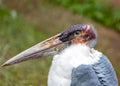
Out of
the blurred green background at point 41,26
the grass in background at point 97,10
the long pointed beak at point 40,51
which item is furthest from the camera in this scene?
the grass in background at point 97,10

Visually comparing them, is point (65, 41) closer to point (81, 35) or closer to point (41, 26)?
point (81, 35)

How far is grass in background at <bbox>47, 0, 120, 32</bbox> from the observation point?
12.9 metres

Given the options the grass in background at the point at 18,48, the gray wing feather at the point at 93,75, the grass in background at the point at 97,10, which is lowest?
the gray wing feather at the point at 93,75

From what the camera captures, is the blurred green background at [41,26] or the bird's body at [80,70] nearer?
the bird's body at [80,70]

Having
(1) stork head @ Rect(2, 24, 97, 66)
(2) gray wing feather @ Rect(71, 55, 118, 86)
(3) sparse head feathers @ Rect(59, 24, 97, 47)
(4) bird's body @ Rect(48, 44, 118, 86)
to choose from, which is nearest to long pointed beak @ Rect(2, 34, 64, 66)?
(1) stork head @ Rect(2, 24, 97, 66)

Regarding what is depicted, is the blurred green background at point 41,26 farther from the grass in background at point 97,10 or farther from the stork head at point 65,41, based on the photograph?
the stork head at point 65,41

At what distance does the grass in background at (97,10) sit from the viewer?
12906 mm

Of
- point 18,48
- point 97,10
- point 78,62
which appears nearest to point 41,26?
point 97,10

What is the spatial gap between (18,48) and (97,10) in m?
4.89

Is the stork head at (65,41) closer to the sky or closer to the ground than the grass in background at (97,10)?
closer to the ground

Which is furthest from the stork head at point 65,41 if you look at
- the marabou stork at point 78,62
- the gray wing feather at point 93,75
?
the gray wing feather at point 93,75

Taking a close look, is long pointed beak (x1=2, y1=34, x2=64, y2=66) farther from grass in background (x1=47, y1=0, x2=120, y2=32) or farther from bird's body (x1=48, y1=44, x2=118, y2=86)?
grass in background (x1=47, y1=0, x2=120, y2=32)

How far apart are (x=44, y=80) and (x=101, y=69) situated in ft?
11.0

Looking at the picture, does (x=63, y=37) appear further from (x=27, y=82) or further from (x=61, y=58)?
(x=27, y=82)
